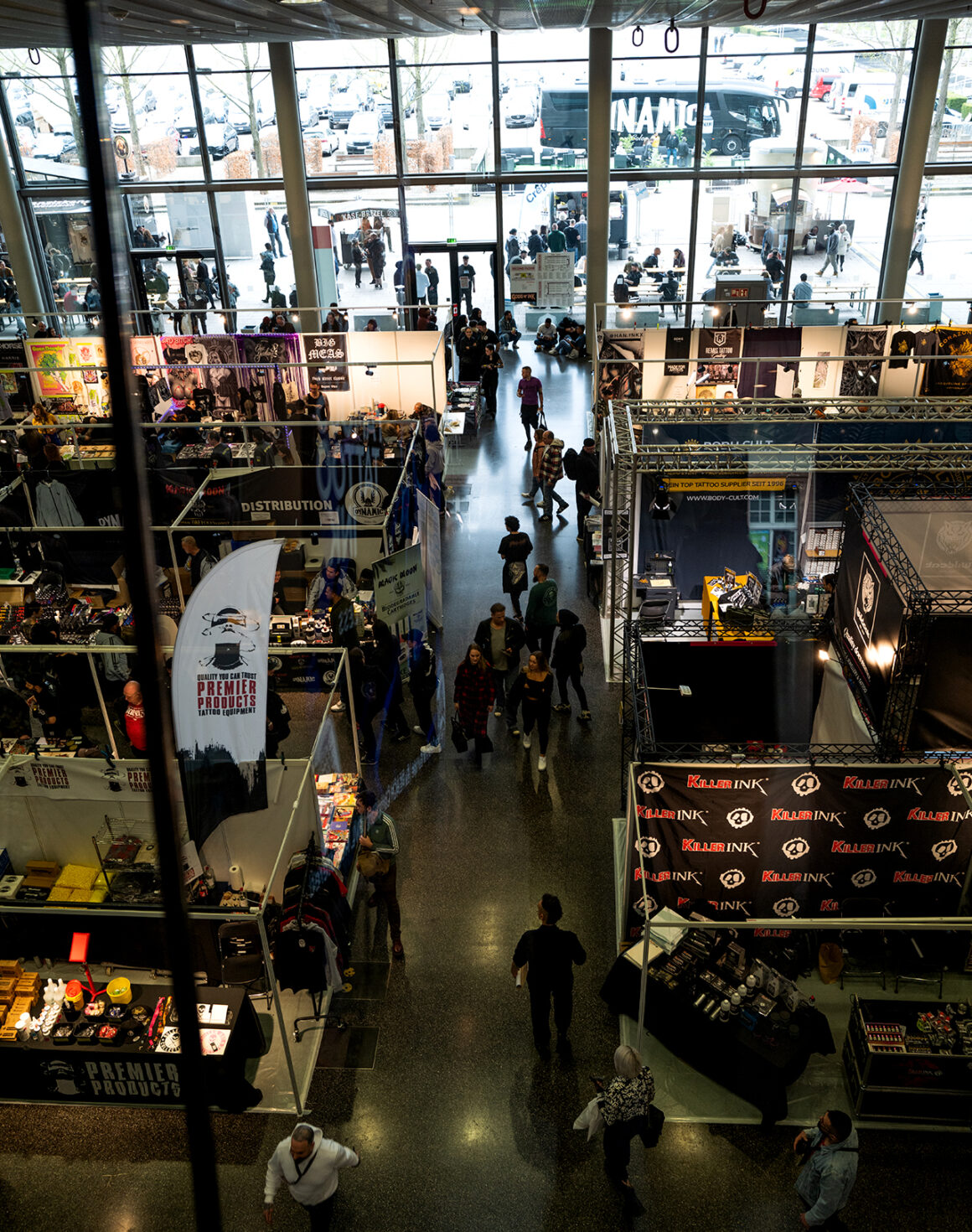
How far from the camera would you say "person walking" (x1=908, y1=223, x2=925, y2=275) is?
1694 centimetres

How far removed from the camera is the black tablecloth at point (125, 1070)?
5039 millimetres

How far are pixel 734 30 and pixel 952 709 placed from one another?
14.6 metres

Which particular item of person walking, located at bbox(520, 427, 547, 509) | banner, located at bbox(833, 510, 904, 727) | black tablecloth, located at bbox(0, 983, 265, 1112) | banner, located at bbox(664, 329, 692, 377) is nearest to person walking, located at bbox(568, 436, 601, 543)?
person walking, located at bbox(520, 427, 547, 509)

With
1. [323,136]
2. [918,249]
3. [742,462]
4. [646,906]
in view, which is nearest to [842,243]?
[918,249]

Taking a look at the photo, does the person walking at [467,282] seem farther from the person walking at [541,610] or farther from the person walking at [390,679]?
the person walking at [390,679]

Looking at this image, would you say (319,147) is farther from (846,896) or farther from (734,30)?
(846,896)

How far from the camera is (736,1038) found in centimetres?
503

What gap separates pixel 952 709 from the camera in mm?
5754

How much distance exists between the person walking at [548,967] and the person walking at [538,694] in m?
2.37

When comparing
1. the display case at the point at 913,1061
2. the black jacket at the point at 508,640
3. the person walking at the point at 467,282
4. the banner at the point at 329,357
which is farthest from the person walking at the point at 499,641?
the person walking at the point at 467,282

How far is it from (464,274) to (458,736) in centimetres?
1308

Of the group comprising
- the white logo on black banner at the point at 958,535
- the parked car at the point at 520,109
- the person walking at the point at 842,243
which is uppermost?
the parked car at the point at 520,109

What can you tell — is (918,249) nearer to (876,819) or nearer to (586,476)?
(586,476)

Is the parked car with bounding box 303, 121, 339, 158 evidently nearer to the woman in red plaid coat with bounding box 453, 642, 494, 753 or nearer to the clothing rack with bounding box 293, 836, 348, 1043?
the woman in red plaid coat with bounding box 453, 642, 494, 753
